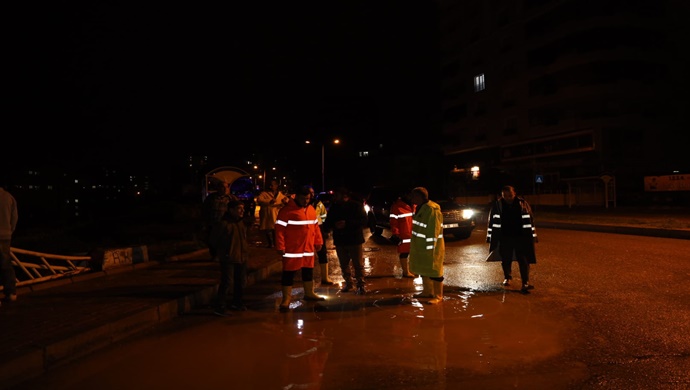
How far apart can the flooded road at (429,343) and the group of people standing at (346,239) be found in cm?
36

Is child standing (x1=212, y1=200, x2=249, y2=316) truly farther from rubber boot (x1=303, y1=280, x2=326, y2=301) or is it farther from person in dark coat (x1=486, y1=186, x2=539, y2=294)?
person in dark coat (x1=486, y1=186, x2=539, y2=294)

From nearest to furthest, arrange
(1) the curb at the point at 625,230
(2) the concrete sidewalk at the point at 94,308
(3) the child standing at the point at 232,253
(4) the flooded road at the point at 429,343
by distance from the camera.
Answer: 1. (4) the flooded road at the point at 429,343
2. (2) the concrete sidewalk at the point at 94,308
3. (3) the child standing at the point at 232,253
4. (1) the curb at the point at 625,230

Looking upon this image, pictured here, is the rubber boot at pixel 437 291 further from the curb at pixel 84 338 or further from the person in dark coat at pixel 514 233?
the curb at pixel 84 338

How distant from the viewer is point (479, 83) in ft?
179

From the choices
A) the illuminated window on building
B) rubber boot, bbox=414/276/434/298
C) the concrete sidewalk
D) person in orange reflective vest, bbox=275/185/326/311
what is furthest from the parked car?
the illuminated window on building

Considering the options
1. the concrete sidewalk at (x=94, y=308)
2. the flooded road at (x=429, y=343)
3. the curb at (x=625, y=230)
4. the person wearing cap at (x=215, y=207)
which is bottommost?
the flooded road at (x=429, y=343)

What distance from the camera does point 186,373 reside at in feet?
16.4

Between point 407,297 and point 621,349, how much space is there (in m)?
3.42

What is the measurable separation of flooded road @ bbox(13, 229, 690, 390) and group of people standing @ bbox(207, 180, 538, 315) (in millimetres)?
356

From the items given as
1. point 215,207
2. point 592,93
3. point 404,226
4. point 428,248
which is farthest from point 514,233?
point 592,93

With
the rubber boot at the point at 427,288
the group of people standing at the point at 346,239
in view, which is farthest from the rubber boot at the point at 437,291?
the rubber boot at the point at 427,288

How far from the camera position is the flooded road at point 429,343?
4750 millimetres

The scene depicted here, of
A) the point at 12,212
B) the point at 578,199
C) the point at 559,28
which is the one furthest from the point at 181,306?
the point at 559,28

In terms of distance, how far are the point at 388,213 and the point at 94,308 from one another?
11.7 metres
